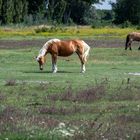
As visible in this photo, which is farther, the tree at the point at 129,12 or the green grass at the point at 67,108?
the tree at the point at 129,12

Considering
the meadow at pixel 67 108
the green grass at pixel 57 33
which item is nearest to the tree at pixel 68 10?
the green grass at pixel 57 33

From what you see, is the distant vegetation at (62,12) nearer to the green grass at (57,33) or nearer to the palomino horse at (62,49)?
the green grass at (57,33)

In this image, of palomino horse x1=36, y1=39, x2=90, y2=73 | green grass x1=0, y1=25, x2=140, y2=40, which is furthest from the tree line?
palomino horse x1=36, y1=39, x2=90, y2=73

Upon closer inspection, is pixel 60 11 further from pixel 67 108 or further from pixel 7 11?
pixel 67 108

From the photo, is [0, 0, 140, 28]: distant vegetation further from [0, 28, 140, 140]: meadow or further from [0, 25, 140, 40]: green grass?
[0, 28, 140, 140]: meadow

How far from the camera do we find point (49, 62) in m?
38.1

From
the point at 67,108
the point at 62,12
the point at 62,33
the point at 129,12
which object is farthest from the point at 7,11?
the point at 67,108

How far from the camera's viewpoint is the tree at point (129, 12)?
11594cm

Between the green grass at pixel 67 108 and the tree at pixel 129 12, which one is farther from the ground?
the green grass at pixel 67 108

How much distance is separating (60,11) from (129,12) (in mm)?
13314

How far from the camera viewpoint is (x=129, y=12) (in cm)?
11731

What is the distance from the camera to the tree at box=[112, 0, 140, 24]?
116 m

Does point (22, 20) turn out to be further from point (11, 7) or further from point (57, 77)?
point (57, 77)

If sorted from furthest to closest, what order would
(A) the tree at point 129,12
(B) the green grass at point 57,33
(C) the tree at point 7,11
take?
1. (A) the tree at point 129,12
2. (C) the tree at point 7,11
3. (B) the green grass at point 57,33
